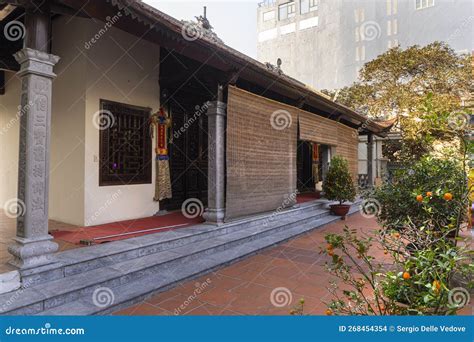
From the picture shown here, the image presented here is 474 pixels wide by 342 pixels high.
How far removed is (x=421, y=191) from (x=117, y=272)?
3.56 m

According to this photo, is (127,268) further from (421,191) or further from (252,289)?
(421,191)

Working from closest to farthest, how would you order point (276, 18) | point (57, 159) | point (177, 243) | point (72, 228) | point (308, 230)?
point (177, 243), point (72, 228), point (57, 159), point (308, 230), point (276, 18)

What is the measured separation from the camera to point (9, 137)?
7309 mm

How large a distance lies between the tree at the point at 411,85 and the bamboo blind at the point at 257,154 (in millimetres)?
8223

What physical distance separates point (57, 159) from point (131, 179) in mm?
1380

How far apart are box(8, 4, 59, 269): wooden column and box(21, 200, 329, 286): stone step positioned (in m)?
0.14

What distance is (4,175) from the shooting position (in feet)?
24.7

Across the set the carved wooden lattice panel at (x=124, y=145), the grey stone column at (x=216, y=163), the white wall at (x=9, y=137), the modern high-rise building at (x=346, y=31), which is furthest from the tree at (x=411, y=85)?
the white wall at (x=9, y=137)

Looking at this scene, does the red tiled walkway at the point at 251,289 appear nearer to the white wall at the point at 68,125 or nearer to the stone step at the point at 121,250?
the stone step at the point at 121,250

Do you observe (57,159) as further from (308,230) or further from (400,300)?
(400,300)

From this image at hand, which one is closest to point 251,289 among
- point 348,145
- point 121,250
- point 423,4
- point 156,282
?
point 156,282

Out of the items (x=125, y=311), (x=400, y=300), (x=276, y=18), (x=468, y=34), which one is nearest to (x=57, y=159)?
(x=125, y=311)

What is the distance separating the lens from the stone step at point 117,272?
294 cm

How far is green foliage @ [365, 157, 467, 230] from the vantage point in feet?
11.5
